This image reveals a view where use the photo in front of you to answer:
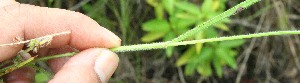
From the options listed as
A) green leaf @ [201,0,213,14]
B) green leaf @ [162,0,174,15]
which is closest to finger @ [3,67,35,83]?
green leaf @ [162,0,174,15]

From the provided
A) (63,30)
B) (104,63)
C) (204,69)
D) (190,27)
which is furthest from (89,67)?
(204,69)

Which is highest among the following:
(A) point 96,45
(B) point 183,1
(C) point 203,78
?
(B) point 183,1

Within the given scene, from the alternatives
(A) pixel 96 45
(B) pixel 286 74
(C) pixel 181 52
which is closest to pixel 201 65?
(C) pixel 181 52

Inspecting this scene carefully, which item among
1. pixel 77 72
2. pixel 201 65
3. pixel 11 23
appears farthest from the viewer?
pixel 201 65

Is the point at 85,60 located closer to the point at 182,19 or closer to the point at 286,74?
the point at 182,19

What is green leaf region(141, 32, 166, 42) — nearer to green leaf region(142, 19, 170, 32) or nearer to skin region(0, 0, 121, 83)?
green leaf region(142, 19, 170, 32)

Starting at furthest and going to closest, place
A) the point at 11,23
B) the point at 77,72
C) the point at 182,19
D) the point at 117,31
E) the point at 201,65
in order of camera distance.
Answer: the point at 117,31
the point at 201,65
the point at 182,19
the point at 11,23
the point at 77,72
